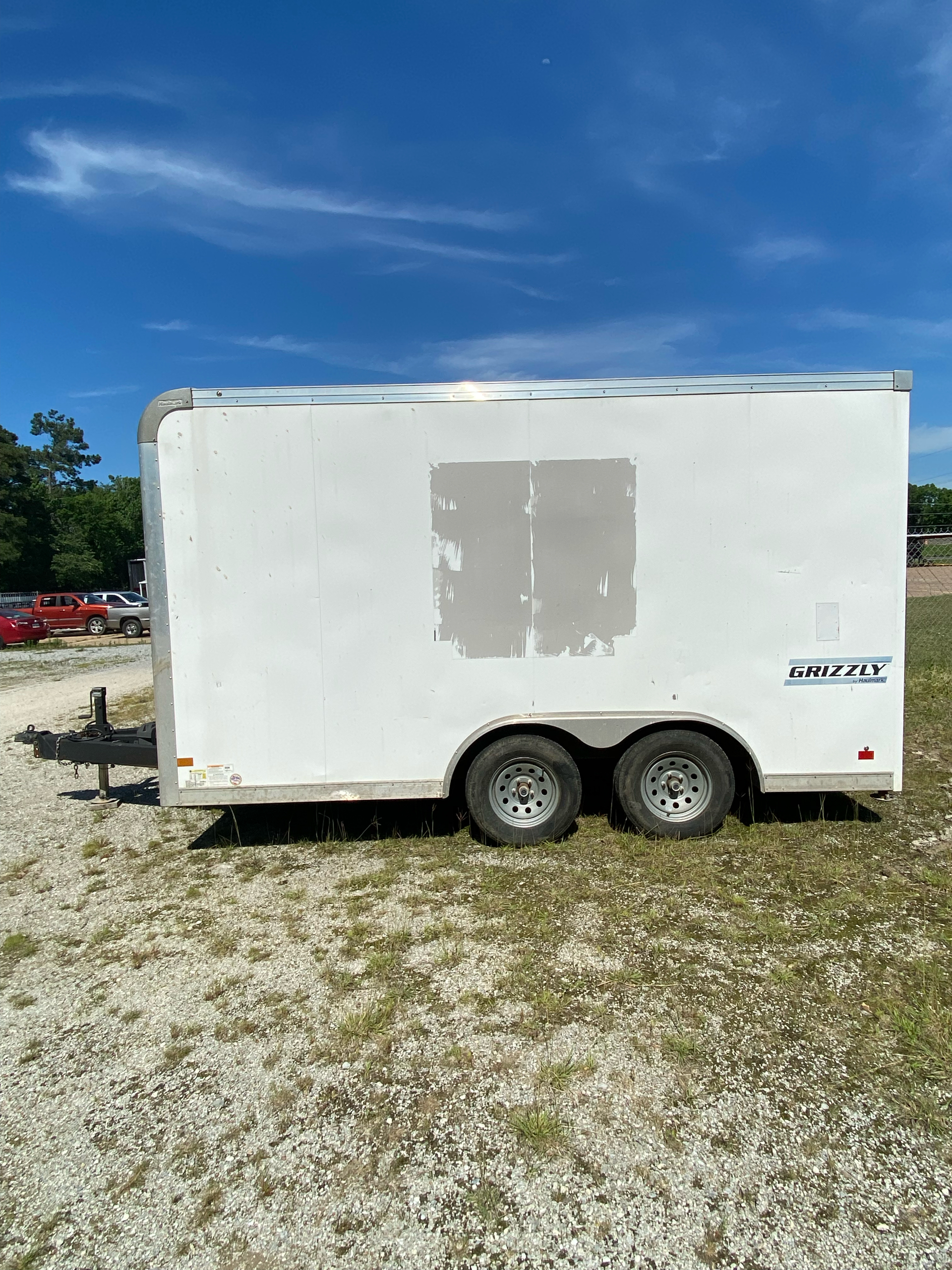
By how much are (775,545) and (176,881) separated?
4.70m

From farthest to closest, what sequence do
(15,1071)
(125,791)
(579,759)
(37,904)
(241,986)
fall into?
(125,791)
(579,759)
(37,904)
(241,986)
(15,1071)

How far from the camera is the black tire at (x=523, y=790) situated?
172 inches

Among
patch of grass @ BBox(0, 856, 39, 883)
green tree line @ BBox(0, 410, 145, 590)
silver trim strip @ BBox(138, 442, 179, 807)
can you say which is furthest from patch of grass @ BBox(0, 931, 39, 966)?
green tree line @ BBox(0, 410, 145, 590)

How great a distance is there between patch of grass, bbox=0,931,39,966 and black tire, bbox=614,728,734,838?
3.74 metres

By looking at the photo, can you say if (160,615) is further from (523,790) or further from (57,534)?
(57,534)

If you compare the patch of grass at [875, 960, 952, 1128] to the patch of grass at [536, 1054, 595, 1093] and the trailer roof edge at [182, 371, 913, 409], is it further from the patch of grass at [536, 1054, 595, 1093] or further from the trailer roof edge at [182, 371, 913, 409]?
the trailer roof edge at [182, 371, 913, 409]

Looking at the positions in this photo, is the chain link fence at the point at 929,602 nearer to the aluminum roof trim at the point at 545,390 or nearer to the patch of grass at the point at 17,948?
the aluminum roof trim at the point at 545,390

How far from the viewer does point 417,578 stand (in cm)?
424

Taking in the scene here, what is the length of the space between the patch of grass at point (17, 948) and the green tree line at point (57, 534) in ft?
139

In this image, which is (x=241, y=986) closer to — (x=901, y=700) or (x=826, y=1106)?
(x=826, y=1106)

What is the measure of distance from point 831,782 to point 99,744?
5616mm

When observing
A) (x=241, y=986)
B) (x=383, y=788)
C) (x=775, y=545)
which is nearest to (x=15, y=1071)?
(x=241, y=986)

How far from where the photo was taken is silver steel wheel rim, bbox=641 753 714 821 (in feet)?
14.7

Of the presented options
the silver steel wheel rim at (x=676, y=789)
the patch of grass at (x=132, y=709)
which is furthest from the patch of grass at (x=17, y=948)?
the patch of grass at (x=132, y=709)
